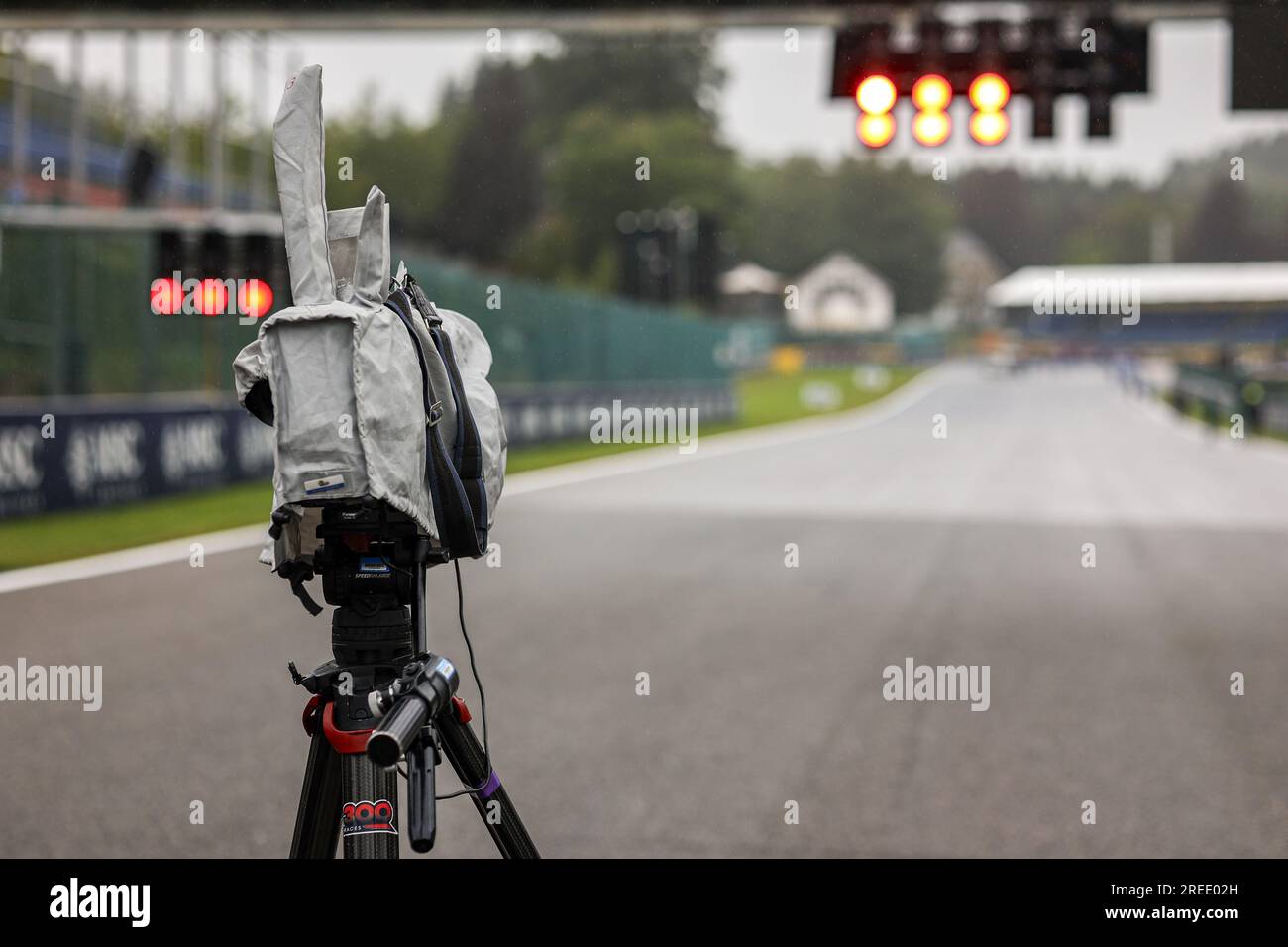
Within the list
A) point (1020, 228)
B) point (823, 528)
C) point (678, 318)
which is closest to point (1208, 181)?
point (1020, 228)

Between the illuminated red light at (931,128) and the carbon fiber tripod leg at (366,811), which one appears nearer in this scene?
the carbon fiber tripod leg at (366,811)

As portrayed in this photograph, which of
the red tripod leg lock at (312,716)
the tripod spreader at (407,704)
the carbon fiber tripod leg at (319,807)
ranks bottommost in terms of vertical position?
the carbon fiber tripod leg at (319,807)

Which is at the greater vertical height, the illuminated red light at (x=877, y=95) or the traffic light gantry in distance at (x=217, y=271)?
the illuminated red light at (x=877, y=95)

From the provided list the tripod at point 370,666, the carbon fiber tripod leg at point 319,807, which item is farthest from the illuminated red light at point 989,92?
the carbon fiber tripod leg at point 319,807

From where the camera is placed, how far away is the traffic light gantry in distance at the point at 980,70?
10.5 meters

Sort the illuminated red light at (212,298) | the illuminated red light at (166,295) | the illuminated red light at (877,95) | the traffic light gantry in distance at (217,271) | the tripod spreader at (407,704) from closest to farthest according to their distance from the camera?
the tripod spreader at (407,704) < the illuminated red light at (877,95) < the traffic light gantry in distance at (217,271) < the illuminated red light at (212,298) < the illuminated red light at (166,295)

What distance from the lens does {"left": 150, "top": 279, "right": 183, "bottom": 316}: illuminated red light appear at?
15.5m

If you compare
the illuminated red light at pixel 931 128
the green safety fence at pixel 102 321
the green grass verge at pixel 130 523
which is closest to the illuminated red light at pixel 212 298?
the green safety fence at pixel 102 321

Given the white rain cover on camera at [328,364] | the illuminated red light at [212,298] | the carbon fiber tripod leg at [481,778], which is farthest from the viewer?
the illuminated red light at [212,298]

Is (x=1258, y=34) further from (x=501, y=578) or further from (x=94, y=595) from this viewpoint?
(x=94, y=595)

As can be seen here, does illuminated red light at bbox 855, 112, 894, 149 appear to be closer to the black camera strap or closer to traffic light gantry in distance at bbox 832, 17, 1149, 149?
traffic light gantry in distance at bbox 832, 17, 1149, 149

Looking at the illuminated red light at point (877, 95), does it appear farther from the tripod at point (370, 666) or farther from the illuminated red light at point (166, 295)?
the tripod at point (370, 666)

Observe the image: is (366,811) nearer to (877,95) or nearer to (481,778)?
(481,778)

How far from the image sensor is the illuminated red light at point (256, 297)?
1504 cm
